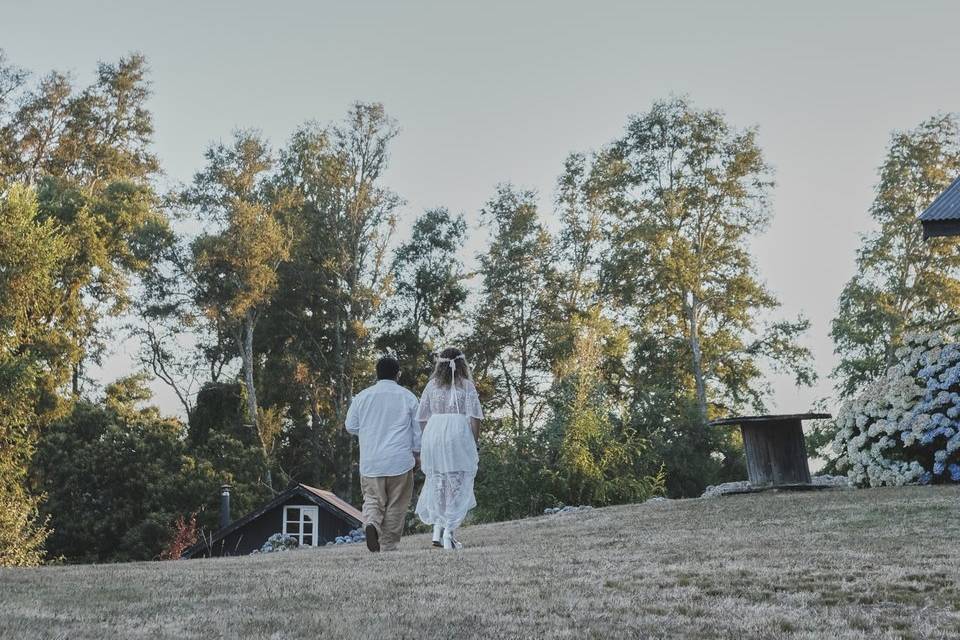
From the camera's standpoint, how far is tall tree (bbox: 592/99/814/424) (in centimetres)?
4062

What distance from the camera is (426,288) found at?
152ft

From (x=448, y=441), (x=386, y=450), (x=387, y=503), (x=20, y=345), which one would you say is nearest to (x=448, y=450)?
(x=448, y=441)

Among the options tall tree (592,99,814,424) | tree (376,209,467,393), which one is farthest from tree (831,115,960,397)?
tree (376,209,467,393)

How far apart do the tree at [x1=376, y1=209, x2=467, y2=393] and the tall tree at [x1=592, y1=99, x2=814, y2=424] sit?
23.7ft

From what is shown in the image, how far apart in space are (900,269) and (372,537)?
105ft

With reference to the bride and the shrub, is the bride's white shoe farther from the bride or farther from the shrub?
the shrub

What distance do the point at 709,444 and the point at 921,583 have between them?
84.9 feet

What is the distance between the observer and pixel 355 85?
47312 mm

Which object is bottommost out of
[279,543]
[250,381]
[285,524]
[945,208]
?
[279,543]

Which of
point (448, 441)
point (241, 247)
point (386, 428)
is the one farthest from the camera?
point (241, 247)

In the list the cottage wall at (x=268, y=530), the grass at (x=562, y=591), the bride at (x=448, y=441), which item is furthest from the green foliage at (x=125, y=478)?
the grass at (x=562, y=591)

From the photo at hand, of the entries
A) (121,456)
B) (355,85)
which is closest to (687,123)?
(355,85)

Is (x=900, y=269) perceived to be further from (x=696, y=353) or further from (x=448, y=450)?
(x=448, y=450)

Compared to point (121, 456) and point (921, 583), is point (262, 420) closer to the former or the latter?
point (121, 456)
